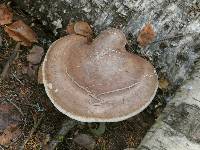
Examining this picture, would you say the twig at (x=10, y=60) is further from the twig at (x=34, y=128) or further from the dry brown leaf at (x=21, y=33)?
the twig at (x=34, y=128)

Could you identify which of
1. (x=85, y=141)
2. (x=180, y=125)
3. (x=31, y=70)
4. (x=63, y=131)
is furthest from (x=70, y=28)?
(x=180, y=125)

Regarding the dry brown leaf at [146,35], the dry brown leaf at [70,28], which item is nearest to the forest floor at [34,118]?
the dry brown leaf at [70,28]

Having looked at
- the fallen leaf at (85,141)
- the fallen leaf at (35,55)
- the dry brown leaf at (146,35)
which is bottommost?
the fallen leaf at (85,141)

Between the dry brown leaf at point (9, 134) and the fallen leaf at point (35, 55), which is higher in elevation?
the fallen leaf at point (35, 55)

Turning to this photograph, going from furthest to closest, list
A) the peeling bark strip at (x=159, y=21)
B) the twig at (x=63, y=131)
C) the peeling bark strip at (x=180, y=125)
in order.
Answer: the twig at (x=63, y=131) < the peeling bark strip at (x=159, y=21) < the peeling bark strip at (x=180, y=125)

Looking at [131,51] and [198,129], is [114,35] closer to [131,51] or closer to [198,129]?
[131,51]

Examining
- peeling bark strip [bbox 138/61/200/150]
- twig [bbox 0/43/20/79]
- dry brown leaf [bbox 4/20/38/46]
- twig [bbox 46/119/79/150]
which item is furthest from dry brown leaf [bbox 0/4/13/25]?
peeling bark strip [bbox 138/61/200/150]

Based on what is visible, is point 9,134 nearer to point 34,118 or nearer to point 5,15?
point 34,118

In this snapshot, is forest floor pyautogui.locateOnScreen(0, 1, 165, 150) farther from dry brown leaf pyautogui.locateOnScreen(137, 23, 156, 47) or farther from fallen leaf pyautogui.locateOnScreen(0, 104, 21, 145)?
dry brown leaf pyautogui.locateOnScreen(137, 23, 156, 47)
